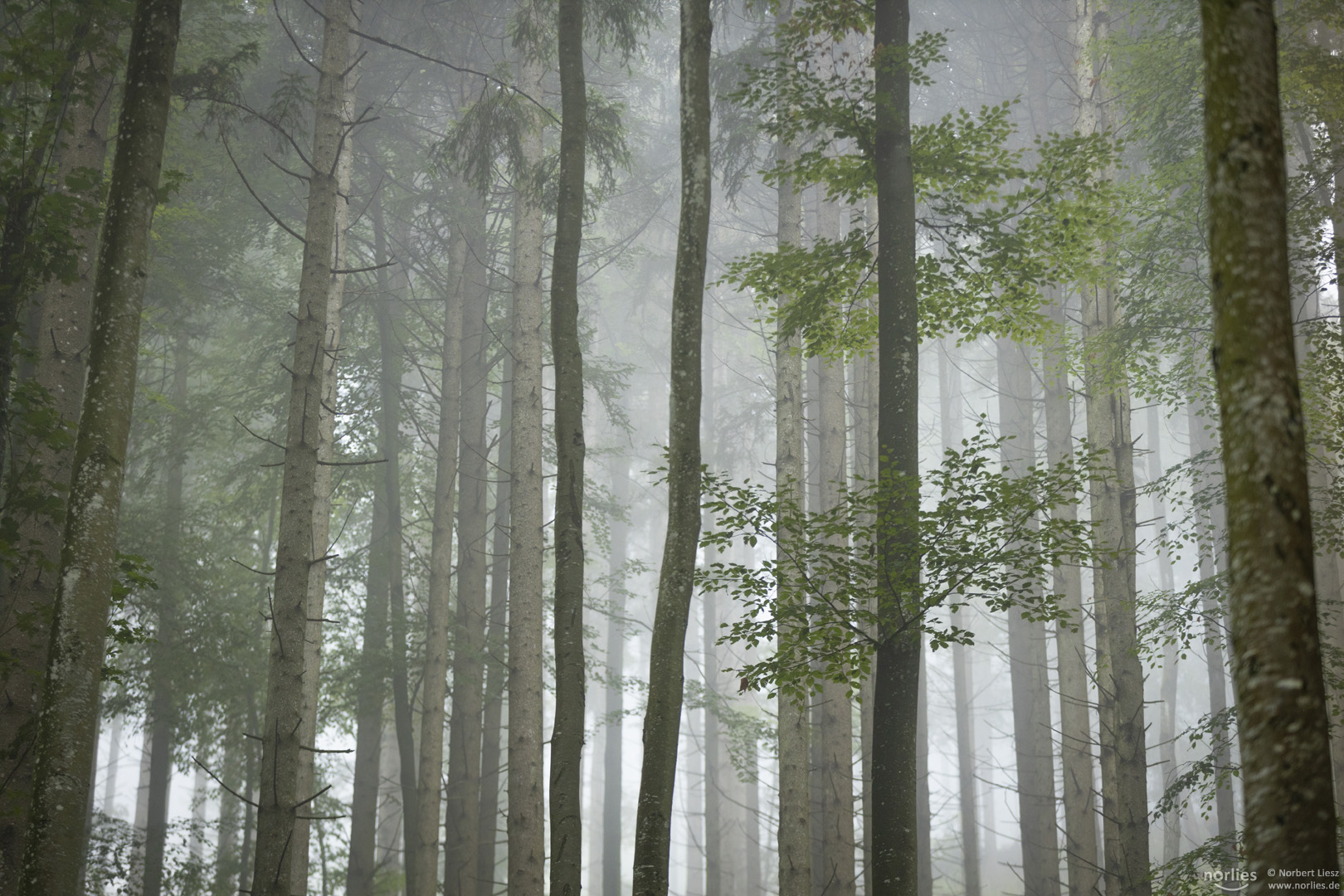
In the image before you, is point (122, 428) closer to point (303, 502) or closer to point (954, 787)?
point (303, 502)

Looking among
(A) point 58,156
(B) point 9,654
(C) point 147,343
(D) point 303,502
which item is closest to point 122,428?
(D) point 303,502

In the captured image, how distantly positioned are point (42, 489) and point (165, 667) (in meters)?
7.26

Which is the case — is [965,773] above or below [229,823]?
above

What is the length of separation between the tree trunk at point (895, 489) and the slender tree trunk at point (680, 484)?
1540 millimetres

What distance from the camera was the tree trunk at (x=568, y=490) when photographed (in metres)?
6.07

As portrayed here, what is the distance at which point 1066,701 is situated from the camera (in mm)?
12719

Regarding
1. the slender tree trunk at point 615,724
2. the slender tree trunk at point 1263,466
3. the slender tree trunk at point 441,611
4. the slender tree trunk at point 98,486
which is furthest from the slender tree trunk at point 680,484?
the slender tree trunk at point 615,724

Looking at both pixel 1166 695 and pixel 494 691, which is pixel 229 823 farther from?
pixel 1166 695

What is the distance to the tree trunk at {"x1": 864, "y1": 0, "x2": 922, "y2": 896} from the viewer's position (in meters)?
6.40

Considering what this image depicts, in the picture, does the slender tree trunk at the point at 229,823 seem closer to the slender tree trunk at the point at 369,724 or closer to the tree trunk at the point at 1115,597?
the slender tree trunk at the point at 369,724

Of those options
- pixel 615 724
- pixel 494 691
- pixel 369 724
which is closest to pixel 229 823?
pixel 369 724

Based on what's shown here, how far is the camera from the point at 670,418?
7.95 meters

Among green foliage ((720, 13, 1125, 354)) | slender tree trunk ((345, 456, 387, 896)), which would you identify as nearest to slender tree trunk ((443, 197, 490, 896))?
slender tree trunk ((345, 456, 387, 896))

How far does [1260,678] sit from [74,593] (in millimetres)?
5855
